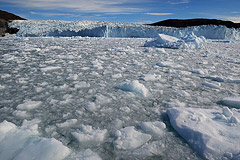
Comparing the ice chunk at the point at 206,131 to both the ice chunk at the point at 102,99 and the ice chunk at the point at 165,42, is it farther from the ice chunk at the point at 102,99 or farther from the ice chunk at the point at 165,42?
the ice chunk at the point at 165,42

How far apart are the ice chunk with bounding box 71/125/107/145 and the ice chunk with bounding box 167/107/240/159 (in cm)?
53

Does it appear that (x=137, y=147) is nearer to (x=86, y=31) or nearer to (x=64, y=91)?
(x=64, y=91)

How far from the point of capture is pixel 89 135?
3.63 feet

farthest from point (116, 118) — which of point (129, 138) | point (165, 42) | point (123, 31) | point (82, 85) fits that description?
point (123, 31)

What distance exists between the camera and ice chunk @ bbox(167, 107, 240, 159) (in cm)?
96

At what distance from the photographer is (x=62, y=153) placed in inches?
36.9

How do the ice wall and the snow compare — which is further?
the ice wall

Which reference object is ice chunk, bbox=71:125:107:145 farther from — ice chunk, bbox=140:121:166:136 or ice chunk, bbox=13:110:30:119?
ice chunk, bbox=13:110:30:119

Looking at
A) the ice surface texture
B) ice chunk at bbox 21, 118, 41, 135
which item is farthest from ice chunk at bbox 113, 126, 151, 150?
ice chunk at bbox 21, 118, 41, 135

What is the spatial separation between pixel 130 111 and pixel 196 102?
70 centimetres

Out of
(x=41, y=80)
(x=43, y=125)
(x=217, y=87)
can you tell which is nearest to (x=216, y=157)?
(x=43, y=125)

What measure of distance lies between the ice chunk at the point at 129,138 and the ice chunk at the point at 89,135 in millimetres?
101

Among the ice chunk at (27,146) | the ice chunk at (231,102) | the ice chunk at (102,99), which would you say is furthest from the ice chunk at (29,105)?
the ice chunk at (231,102)

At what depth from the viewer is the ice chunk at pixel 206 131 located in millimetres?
963
